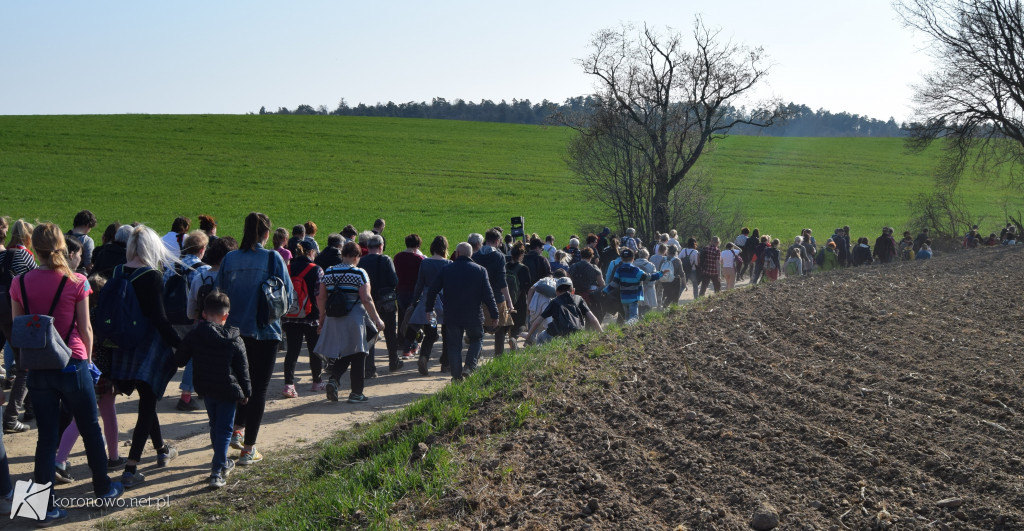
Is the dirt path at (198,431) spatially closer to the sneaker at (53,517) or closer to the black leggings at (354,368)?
the sneaker at (53,517)

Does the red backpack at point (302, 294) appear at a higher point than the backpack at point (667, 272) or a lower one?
higher

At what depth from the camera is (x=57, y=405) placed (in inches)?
219

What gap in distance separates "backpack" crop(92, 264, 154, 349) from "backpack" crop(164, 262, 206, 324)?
1182 millimetres

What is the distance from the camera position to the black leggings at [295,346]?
30.7ft

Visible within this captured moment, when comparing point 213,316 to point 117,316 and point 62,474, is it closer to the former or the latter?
point 117,316

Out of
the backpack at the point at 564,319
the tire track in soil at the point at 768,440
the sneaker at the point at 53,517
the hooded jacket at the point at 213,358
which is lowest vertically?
the sneaker at the point at 53,517

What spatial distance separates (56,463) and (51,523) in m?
0.84

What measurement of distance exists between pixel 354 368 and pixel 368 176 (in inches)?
1657

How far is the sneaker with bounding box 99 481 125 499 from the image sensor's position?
575cm

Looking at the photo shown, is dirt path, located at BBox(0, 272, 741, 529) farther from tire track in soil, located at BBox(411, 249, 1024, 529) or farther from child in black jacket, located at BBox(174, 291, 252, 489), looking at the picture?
tire track in soil, located at BBox(411, 249, 1024, 529)

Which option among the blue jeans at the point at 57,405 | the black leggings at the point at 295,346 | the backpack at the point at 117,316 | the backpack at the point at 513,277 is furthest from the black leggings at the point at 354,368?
the backpack at the point at 513,277

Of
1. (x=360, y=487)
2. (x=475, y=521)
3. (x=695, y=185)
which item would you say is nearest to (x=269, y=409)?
(x=360, y=487)

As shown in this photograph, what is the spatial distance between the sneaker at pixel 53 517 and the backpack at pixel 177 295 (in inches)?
87.7

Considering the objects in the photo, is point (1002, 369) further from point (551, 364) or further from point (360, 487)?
point (360, 487)
